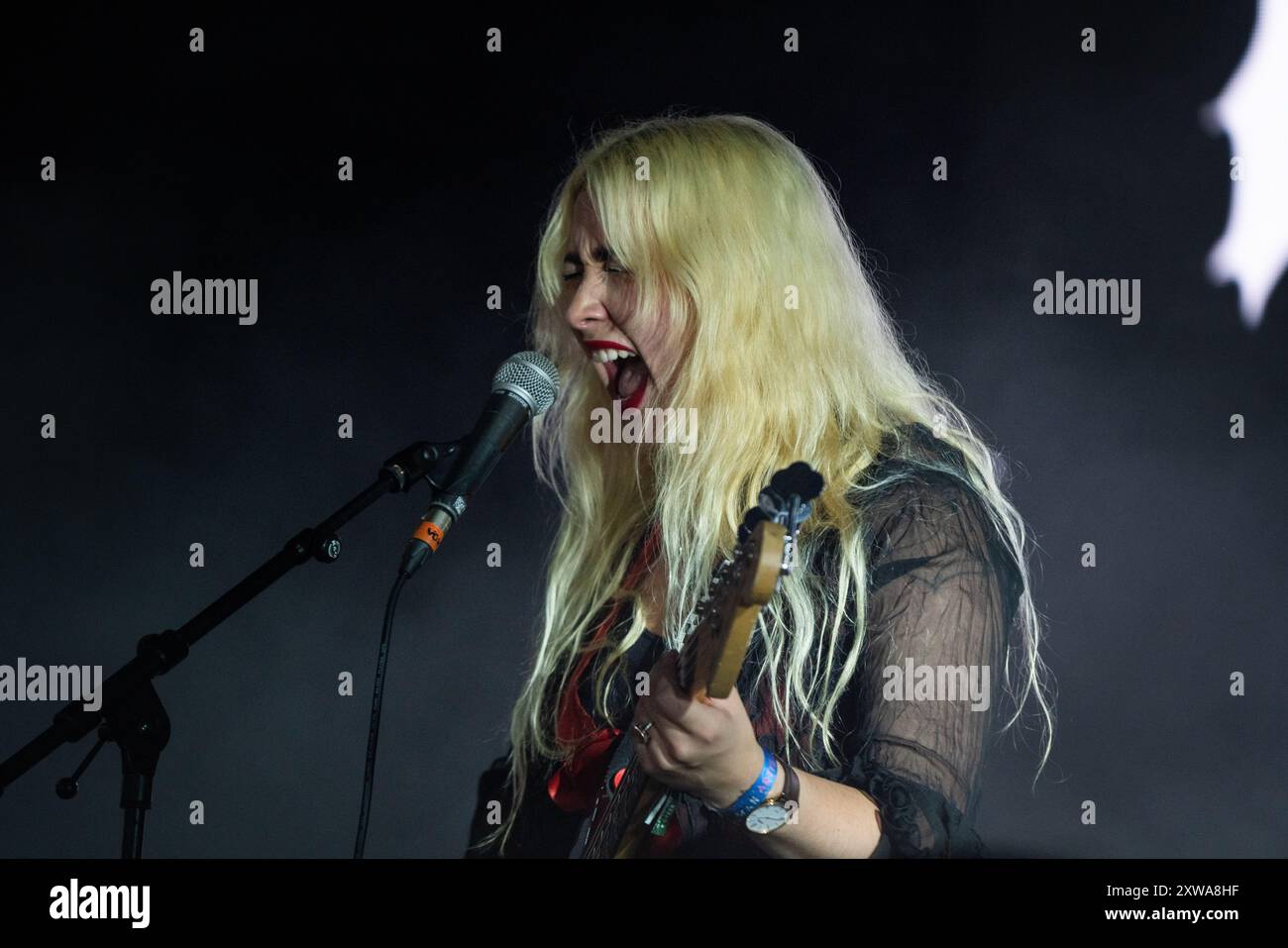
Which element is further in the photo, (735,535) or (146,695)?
(735,535)

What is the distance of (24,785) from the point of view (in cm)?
251

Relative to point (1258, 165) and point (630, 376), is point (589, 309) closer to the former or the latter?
point (630, 376)

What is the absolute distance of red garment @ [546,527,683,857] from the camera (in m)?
2.02

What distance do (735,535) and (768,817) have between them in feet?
1.62

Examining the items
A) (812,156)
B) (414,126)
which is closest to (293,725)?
(414,126)

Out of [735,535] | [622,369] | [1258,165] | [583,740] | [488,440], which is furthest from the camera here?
[1258,165]

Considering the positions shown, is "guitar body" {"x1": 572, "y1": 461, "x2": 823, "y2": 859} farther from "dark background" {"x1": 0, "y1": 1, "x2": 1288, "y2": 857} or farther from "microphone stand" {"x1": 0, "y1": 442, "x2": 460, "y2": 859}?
"dark background" {"x1": 0, "y1": 1, "x2": 1288, "y2": 857}

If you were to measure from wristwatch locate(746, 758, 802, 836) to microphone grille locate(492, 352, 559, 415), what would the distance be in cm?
60

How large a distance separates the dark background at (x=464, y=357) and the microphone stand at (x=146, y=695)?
83 cm

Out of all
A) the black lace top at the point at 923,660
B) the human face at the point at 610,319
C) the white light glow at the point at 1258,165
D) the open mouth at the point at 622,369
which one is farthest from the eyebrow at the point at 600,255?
the white light glow at the point at 1258,165

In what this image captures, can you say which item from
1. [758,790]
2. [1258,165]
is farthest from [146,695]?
[1258,165]

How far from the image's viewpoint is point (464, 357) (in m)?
2.60

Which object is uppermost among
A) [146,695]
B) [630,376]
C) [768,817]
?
[630,376]

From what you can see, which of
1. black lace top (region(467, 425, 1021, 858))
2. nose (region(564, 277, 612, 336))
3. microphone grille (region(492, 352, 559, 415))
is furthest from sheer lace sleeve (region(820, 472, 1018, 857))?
nose (region(564, 277, 612, 336))
